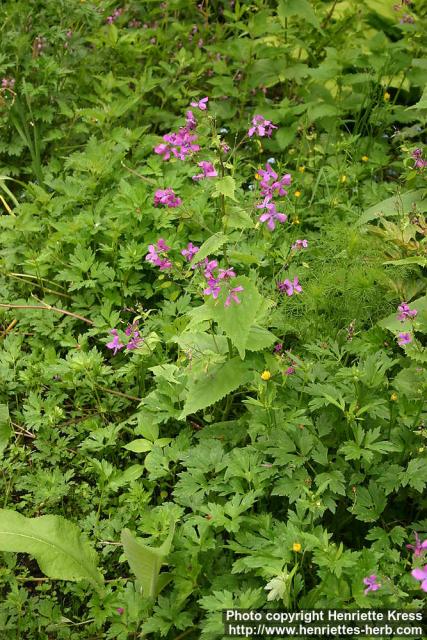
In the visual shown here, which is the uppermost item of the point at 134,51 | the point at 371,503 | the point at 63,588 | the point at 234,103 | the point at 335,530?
the point at 134,51

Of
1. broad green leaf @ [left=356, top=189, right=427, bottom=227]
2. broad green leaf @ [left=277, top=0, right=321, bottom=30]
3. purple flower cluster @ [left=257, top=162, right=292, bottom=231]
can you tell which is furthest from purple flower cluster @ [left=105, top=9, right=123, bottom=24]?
purple flower cluster @ [left=257, top=162, right=292, bottom=231]

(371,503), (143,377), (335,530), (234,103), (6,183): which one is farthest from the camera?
(234,103)

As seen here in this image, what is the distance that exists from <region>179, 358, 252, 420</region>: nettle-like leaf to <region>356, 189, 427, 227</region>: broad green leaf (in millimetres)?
1107

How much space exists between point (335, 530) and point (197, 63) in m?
2.96

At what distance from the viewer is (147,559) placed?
1.96 m

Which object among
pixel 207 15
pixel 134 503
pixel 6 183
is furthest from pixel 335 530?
pixel 207 15

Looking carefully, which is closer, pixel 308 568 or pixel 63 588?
pixel 308 568

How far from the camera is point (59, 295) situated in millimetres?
3199

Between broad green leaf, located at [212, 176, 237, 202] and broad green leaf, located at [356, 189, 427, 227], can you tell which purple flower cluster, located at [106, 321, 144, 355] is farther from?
broad green leaf, located at [356, 189, 427, 227]

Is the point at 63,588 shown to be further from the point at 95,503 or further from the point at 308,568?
the point at 308,568

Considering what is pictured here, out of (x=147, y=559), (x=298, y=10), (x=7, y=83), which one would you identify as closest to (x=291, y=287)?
(x=147, y=559)

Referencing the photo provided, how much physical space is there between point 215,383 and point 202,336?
0.27 m

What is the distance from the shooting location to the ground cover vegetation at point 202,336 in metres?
2.05

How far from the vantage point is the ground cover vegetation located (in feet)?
6.72
